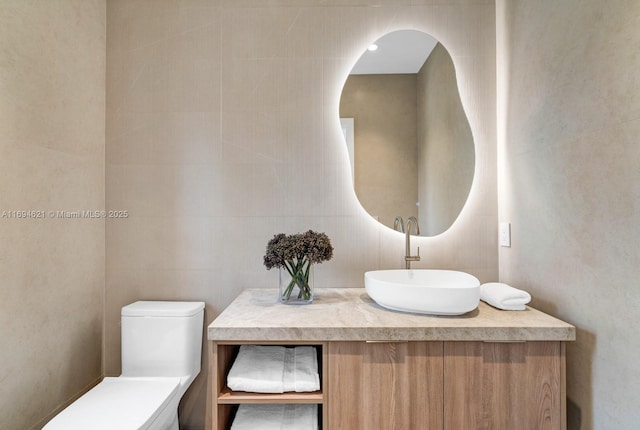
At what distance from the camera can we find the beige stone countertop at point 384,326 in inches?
44.7

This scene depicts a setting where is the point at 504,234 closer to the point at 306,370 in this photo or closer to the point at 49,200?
the point at 306,370

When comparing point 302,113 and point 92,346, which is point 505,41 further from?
point 92,346

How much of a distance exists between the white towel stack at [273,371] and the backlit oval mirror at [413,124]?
0.81 m

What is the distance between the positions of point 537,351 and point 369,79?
1.43m

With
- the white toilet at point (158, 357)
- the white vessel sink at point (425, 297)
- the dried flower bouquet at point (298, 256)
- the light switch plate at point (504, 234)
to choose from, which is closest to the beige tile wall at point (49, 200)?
the white toilet at point (158, 357)

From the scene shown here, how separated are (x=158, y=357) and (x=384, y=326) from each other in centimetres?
111

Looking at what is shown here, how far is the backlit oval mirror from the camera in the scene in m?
1.74

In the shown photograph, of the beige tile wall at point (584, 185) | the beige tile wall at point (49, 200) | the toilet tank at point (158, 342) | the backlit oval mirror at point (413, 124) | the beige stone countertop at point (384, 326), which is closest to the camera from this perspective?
the beige tile wall at point (584, 185)

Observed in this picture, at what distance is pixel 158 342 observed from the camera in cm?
156

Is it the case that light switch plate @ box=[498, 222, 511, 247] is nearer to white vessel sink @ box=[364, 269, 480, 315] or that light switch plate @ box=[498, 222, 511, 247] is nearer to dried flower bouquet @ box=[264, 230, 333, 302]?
white vessel sink @ box=[364, 269, 480, 315]

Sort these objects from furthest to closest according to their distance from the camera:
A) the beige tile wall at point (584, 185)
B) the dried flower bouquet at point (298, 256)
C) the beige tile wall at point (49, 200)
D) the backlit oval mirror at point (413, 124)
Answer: the backlit oval mirror at point (413, 124) < the dried flower bouquet at point (298, 256) < the beige tile wall at point (49, 200) < the beige tile wall at point (584, 185)

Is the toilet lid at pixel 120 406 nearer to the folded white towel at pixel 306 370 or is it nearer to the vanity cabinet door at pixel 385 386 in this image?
the folded white towel at pixel 306 370

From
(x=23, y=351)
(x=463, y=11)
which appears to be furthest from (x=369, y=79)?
(x=23, y=351)

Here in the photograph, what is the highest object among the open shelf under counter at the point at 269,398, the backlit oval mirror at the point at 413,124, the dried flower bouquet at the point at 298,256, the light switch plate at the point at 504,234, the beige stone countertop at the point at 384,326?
the backlit oval mirror at the point at 413,124
